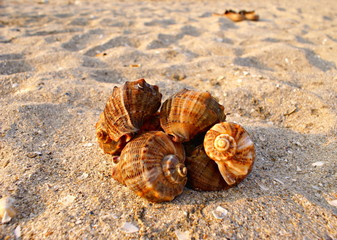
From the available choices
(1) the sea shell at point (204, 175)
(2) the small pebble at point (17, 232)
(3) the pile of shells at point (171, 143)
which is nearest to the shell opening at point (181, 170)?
(3) the pile of shells at point (171, 143)

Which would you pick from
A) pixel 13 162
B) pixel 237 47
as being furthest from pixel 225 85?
pixel 13 162

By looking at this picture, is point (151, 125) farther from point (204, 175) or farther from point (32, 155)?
point (32, 155)

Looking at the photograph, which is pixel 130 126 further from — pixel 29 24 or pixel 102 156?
pixel 29 24

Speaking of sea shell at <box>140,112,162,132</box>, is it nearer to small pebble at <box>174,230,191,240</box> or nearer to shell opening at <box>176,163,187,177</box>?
shell opening at <box>176,163,187,177</box>

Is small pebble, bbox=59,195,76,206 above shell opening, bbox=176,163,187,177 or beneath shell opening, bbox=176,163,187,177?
beneath

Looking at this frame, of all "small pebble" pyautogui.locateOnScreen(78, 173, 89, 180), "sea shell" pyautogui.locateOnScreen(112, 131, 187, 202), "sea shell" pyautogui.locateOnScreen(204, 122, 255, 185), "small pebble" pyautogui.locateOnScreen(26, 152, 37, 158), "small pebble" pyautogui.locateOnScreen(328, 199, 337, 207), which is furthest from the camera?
"small pebble" pyautogui.locateOnScreen(26, 152, 37, 158)

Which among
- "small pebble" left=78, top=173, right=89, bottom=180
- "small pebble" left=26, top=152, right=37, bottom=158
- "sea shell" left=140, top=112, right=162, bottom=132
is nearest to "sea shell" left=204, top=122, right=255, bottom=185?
"sea shell" left=140, top=112, right=162, bottom=132
